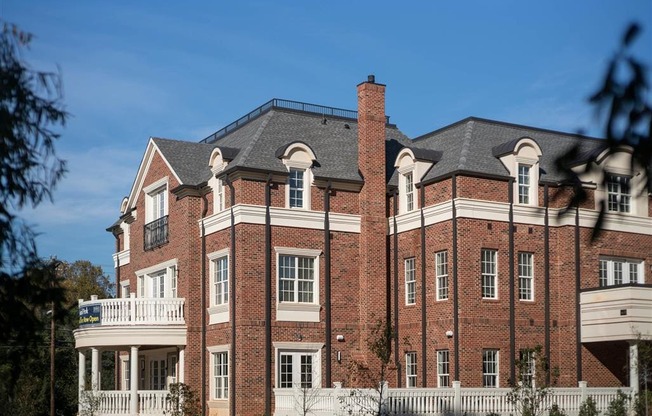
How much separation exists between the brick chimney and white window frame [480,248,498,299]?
372cm

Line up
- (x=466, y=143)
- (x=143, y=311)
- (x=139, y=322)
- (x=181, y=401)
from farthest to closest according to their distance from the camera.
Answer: (x=143, y=311)
(x=139, y=322)
(x=466, y=143)
(x=181, y=401)

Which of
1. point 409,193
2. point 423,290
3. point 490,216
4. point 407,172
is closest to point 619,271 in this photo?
point 490,216

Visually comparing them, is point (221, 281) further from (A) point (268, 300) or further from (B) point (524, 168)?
(B) point (524, 168)

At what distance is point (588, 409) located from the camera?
29.2 meters

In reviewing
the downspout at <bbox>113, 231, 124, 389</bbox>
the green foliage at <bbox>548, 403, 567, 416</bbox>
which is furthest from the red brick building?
the downspout at <bbox>113, 231, 124, 389</bbox>

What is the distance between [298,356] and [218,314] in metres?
3.23

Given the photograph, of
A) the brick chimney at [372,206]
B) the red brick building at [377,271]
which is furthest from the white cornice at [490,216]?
the brick chimney at [372,206]

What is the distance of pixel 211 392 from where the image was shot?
33.2m

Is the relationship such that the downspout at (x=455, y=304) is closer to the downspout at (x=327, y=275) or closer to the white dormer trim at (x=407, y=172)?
the white dormer trim at (x=407, y=172)

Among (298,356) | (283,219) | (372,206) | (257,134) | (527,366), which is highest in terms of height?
(257,134)

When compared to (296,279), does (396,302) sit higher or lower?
lower

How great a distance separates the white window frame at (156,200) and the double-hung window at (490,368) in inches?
536

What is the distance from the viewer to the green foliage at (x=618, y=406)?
29594 millimetres

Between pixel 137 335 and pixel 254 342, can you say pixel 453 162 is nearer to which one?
pixel 254 342
